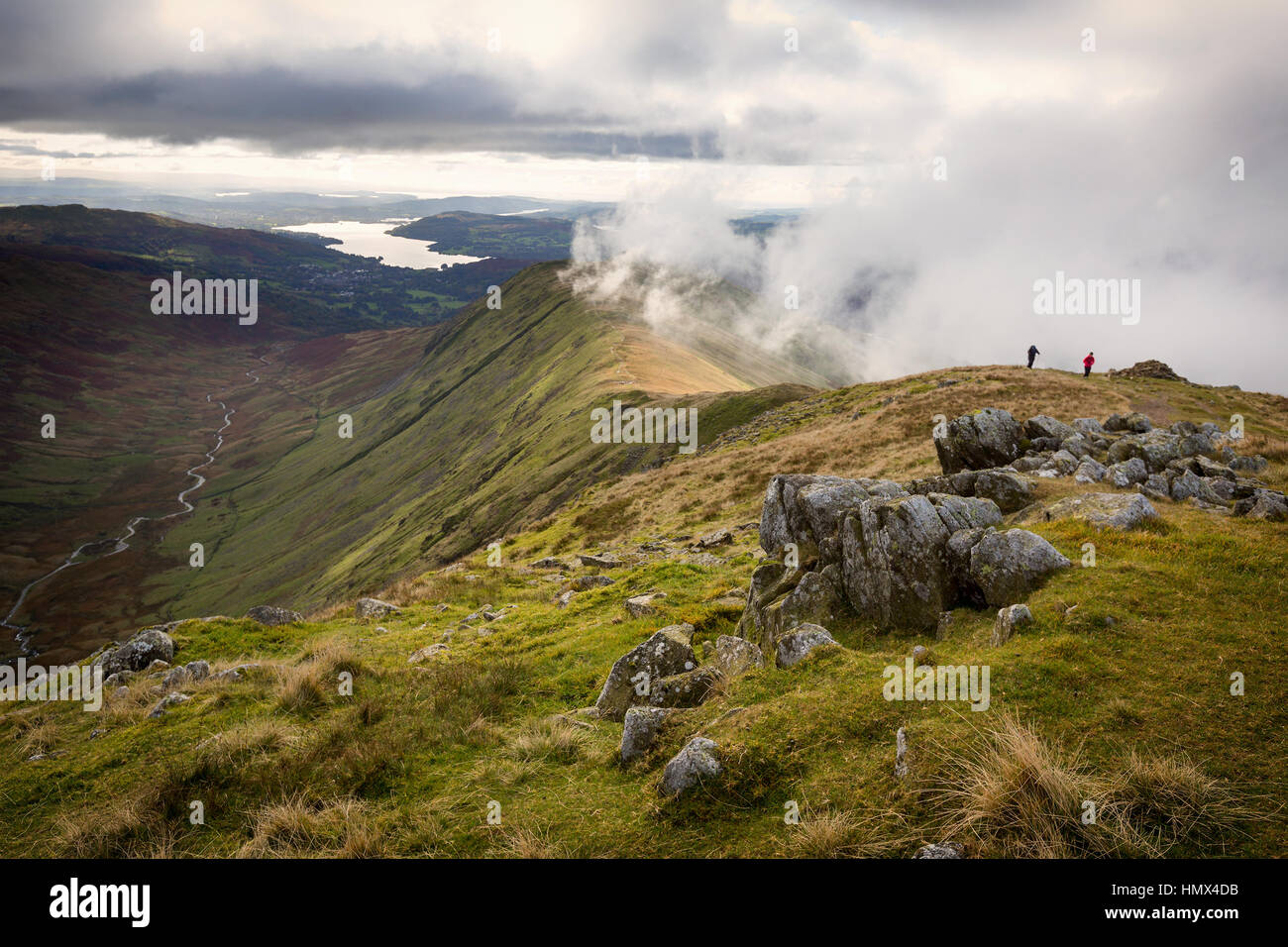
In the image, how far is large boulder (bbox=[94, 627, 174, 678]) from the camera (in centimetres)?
1783

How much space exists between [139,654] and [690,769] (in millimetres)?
18636

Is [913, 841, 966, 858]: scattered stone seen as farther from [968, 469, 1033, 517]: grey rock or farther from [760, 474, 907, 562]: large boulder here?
[968, 469, 1033, 517]: grey rock

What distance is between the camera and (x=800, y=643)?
37.1ft

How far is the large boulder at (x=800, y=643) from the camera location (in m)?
11.1

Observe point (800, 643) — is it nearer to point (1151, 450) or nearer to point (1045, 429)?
point (1151, 450)

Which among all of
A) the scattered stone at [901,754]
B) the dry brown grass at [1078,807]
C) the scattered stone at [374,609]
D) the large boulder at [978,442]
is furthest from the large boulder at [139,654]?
the large boulder at [978,442]

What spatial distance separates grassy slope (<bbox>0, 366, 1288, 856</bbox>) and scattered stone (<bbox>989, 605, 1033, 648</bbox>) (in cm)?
22

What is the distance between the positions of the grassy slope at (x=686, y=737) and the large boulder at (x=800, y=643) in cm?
37

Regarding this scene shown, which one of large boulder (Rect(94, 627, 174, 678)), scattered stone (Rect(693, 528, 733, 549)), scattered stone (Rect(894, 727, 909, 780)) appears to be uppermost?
scattered stone (Rect(693, 528, 733, 549))

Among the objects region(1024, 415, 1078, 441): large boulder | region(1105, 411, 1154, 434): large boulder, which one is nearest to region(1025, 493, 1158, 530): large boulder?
region(1024, 415, 1078, 441): large boulder

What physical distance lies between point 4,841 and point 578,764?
9.40 metres

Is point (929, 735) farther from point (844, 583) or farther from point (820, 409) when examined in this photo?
point (820, 409)

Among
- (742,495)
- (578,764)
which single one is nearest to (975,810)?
(578,764)
